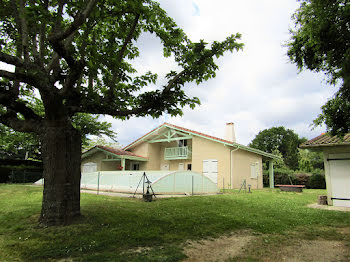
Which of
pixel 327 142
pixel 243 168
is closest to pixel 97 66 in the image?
pixel 327 142

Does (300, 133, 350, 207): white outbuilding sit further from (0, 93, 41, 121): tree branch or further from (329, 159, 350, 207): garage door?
(0, 93, 41, 121): tree branch

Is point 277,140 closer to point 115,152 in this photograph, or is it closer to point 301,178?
point 301,178

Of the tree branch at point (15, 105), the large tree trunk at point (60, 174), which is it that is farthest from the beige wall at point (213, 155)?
the tree branch at point (15, 105)

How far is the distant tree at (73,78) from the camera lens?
18.9 feet

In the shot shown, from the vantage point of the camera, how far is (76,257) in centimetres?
416

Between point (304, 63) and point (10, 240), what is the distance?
875cm

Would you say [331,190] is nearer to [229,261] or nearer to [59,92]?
[229,261]

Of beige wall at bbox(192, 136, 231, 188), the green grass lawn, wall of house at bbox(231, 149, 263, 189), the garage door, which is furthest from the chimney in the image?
the green grass lawn

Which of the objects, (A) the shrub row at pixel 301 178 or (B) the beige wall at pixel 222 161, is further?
(A) the shrub row at pixel 301 178

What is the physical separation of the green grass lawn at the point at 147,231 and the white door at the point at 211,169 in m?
11.8

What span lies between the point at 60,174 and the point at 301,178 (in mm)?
26362

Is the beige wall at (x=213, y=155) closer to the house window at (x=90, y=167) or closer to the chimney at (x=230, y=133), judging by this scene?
the chimney at (x=230, y=133)

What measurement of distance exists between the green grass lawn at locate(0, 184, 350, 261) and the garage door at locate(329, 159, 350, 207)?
7.53 feet

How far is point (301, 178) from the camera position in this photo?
2603 cm
